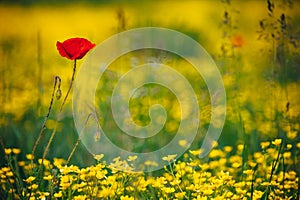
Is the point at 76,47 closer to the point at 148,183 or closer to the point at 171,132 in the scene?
the point at 148,183

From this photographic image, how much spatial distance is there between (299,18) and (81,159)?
524 centimetres

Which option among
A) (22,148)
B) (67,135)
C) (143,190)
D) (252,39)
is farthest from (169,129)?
(252,39)

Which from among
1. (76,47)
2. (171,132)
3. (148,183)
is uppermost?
(76,47)

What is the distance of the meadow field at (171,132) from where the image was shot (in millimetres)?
2643

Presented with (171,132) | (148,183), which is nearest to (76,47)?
(148,183)

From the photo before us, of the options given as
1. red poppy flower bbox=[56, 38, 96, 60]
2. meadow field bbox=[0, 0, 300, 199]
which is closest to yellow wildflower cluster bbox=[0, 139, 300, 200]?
meadow field bbox=[0, 0, 300, 199]

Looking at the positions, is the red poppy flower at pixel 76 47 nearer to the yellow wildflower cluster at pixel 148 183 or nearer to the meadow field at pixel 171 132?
the meadow field at pixel 171 132

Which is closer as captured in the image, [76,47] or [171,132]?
[76,47]

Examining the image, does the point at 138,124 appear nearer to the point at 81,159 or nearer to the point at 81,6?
the point at 81,159

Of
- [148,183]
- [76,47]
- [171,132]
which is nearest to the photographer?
[76,47]

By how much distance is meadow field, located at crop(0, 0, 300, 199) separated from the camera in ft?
8.67

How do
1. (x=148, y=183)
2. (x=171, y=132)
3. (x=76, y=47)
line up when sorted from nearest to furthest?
(x=76, y=47) < (x=148, y=183) < (x=171, y=132)

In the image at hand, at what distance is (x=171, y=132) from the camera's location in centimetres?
388

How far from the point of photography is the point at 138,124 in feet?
11.4
